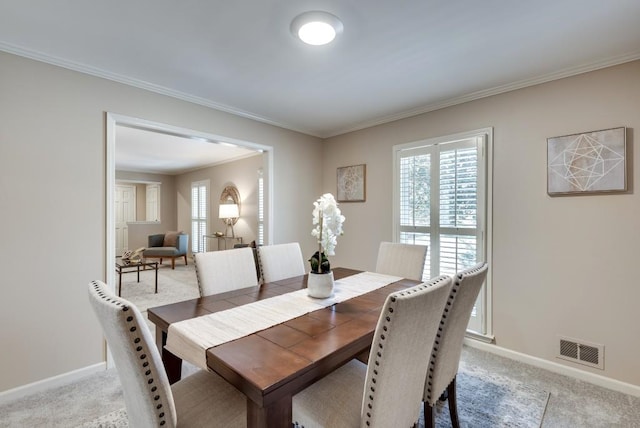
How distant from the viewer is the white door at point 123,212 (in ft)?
26.7

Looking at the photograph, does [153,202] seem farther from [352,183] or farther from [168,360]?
[168,360]

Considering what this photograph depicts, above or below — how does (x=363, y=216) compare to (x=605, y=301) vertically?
above

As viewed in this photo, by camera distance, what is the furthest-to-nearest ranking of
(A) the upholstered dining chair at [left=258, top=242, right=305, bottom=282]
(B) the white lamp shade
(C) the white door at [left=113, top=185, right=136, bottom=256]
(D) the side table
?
(C) the white door at [left=113, top=185, right=136, bottom=256] < (D) the side table < (B) the white lamp shade < (A) the upholstered dining chair at [left=258, top=242, right=305, bottom=282]

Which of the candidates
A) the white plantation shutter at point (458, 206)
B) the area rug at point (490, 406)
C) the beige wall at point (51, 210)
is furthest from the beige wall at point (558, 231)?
the beige wall at point (51, 210)

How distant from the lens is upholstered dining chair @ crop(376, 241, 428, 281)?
2449 mm

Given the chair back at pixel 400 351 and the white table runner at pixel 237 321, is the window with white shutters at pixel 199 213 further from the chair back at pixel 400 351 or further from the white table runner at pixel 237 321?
the chair back at pixel 400 351

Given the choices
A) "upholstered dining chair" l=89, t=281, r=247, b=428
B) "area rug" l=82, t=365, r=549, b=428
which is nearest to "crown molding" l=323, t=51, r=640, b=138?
"area rug" l=82, t=365, r=549, b=428

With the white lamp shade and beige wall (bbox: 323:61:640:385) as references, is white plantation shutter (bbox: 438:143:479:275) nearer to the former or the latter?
beige wall (bbox: 323:61:640:385)

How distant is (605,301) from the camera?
2.17 meters

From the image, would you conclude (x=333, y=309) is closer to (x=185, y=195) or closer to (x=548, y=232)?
(x=548, y=232)

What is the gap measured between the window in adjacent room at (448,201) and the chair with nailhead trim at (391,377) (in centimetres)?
188

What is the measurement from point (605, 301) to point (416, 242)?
1.51m

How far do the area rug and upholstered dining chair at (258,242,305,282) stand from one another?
126cm

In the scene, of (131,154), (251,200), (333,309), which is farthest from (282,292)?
(131,154)
